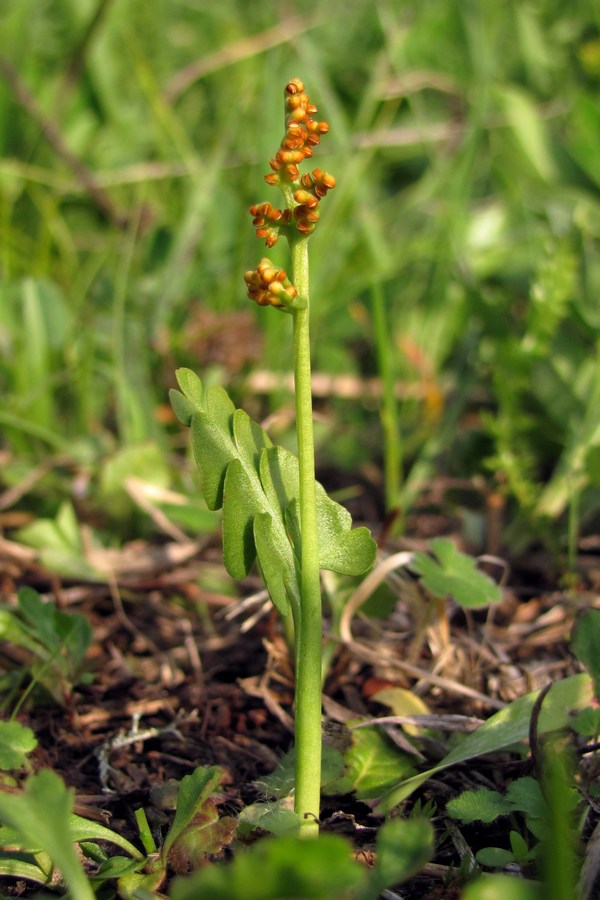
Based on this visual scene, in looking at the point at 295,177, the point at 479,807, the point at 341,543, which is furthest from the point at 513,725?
the point at 295,177

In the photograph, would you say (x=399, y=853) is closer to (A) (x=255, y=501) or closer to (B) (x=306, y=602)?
(B) (x=306, y=602)

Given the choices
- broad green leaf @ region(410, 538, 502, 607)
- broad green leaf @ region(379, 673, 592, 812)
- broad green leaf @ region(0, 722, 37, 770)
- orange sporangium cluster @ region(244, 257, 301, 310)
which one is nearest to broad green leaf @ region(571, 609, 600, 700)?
broad green leaf @ region(379, 673, 592, 812)

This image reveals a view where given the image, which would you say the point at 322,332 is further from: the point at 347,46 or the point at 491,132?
the point at 347,46

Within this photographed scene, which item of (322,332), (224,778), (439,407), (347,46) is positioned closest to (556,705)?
(224,778)

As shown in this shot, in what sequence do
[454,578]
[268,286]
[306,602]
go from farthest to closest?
[454,578] → [306,602] → [268,286]

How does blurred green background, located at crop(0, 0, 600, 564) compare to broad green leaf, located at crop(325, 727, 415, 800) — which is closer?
broad green leaf, located at crop(325, 727, 415, 800)

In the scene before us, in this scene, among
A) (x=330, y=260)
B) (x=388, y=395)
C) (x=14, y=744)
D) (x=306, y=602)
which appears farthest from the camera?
(x=330, y=260)

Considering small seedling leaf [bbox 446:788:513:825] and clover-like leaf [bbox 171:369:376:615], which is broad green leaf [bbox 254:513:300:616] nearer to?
clover-like leaf [bbox 171:369:376:615]
